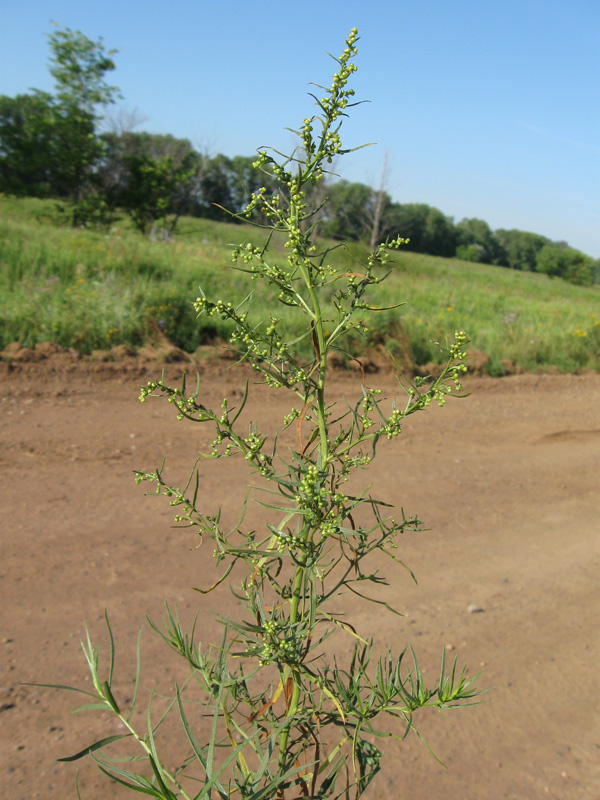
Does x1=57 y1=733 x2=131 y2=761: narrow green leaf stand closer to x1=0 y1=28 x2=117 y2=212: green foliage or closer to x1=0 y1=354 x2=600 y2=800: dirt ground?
x1=0 y1=354 x2=600 y2=800: dirt ground

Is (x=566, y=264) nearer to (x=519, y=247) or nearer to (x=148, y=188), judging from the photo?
(x=519, y=247)

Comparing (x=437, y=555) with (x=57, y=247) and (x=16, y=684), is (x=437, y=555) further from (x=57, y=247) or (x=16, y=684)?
(x=57, y=247)

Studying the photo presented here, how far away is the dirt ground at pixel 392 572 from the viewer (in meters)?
2.45

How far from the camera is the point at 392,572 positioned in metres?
3.81

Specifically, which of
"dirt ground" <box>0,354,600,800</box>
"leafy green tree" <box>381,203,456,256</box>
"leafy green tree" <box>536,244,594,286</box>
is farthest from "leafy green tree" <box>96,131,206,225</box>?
"leafy green tree" <box>381,203,456,256</box>

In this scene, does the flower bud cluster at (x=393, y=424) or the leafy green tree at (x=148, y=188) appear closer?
the flower bud cluster at (x=393, y=424)

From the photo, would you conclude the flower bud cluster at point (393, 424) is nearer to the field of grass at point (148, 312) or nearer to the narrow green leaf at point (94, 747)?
the narrow green leaf at point (94, 747)

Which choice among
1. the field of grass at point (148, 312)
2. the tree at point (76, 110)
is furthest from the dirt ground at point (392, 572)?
the tree at point (76, 110)

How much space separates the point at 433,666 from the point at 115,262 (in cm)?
711

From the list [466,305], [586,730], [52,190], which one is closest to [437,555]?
[586,730]

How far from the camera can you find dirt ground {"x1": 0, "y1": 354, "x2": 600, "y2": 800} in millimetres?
2447

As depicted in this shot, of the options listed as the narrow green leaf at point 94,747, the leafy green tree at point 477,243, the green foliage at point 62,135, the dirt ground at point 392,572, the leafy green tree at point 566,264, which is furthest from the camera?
the leafy green tree at point 477,243

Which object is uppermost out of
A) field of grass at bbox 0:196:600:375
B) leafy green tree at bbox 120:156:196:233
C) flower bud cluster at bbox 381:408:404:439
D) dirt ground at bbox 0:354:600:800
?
leafy green tree at bbox 120:156:196:233

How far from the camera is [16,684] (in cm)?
255
